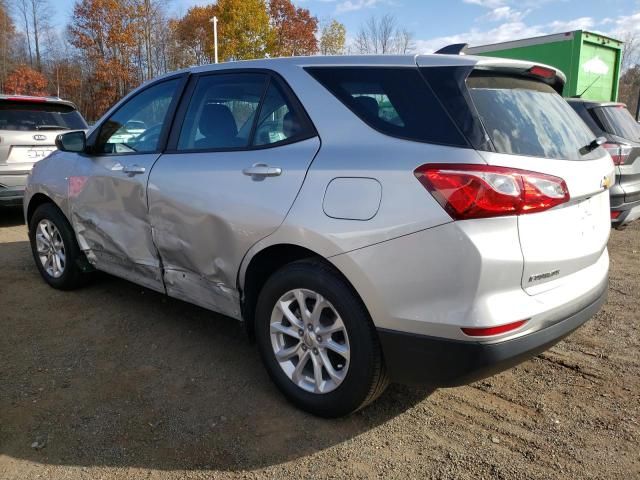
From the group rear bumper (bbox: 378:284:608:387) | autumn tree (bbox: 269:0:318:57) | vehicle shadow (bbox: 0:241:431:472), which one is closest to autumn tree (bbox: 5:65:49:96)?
autumn tree (bbox: 269:0:318:57)

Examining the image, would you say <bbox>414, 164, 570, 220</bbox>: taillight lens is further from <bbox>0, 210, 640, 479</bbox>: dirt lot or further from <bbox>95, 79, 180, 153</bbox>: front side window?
<bbox>95, 79, 180, 153</bbox>: front side window

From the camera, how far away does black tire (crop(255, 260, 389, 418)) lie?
7.64 ft

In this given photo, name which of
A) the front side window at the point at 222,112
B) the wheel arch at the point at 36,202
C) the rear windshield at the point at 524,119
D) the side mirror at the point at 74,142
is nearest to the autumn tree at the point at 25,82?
the wheel arch at the point at 36,202

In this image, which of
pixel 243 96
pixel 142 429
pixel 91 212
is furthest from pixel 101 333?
pixel 243 96

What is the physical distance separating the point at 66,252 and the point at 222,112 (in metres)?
2.12

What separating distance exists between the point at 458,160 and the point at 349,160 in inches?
19.5

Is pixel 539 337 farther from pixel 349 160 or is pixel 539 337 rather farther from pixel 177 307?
pixel 177 307

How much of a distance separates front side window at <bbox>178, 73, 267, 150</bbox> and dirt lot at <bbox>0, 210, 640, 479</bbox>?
1.36 metres

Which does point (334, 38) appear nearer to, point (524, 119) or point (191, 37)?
point (191, 37)

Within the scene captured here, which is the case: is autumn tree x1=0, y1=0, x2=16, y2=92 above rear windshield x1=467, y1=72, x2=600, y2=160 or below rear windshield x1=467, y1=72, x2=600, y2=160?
above

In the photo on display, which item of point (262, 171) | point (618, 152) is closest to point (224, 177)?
point (262, 171)

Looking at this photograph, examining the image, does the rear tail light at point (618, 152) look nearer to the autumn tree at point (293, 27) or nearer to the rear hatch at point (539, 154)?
the rear hatch at point (539, 154)

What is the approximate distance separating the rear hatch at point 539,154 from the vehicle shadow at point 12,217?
6865mm

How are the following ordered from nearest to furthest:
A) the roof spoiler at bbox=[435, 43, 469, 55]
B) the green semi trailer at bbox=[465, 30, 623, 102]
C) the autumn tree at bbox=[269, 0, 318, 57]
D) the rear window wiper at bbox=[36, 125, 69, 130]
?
the roof spoiler at bbox=[435, 43, 469, 55], the rear window wiper at bbox=[36, 125, 69, 130], the green semi trailer at bbox=[465, 30, 623, 102], the autumn tree at bbox=[269, 0, 318, 57]
